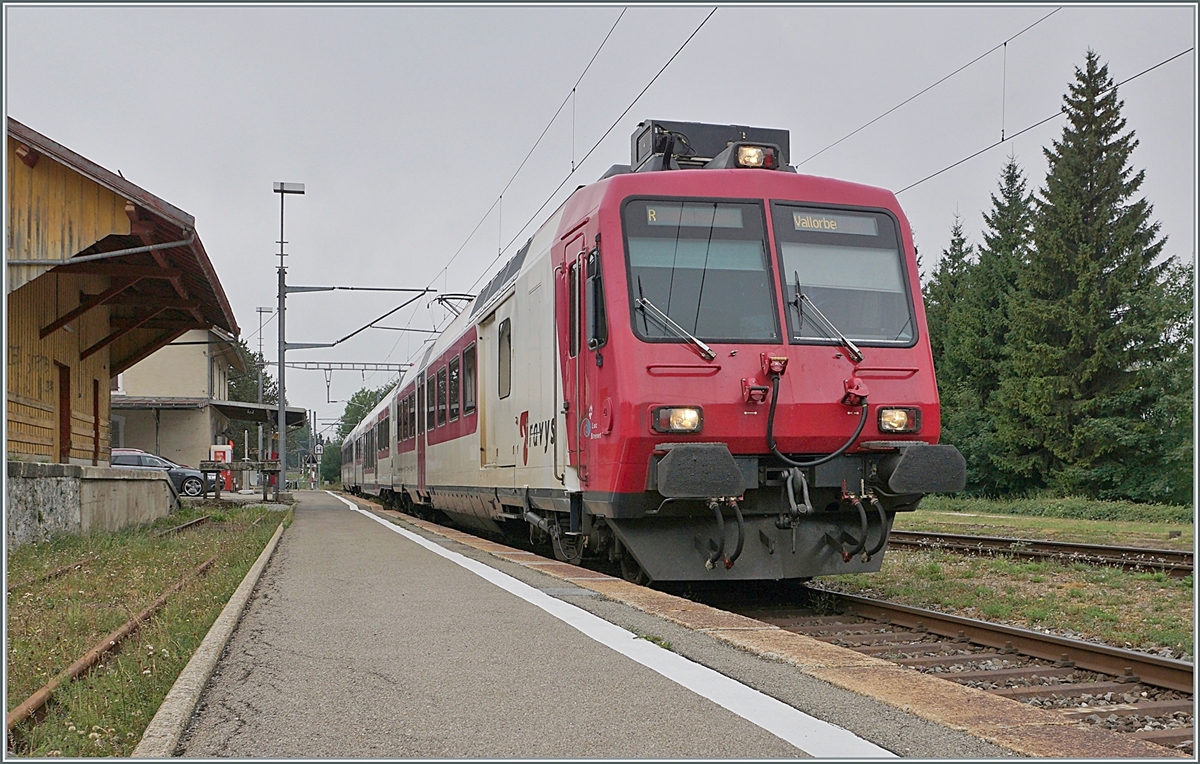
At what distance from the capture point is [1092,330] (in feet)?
114

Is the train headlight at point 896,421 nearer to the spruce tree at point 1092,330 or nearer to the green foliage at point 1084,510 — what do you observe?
the green foliage at point 1084,510

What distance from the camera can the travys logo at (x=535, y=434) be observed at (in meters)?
9.73

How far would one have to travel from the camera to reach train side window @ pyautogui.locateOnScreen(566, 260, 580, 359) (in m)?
8.69

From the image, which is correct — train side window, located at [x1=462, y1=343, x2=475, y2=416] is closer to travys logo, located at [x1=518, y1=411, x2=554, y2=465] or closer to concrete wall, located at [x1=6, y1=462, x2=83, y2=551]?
travys logo, located at [x1=518, y1=411, x2=554, y2=465]

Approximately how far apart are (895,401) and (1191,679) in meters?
2.98

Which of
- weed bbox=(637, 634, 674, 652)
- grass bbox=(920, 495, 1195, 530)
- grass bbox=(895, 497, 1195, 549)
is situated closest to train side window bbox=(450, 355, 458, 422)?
grass bbox=(895, 497, 1195, 549)

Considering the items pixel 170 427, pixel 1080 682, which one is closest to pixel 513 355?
pixel 1080 682

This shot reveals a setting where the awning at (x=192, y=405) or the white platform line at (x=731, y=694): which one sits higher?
the awning at (x=192, y=405)

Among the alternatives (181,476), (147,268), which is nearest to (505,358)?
(147,268)

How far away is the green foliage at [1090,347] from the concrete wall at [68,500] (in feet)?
87.7

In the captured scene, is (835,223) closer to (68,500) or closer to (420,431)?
(68,500)

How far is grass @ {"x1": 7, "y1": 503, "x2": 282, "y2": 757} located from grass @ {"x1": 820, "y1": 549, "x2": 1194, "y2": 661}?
5.86 meters

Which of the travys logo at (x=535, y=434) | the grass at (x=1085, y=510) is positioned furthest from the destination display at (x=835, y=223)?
the grass at (x=1085, y=510)

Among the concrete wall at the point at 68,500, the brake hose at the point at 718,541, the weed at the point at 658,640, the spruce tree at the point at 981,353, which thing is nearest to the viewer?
the weed at the point at 658,640
